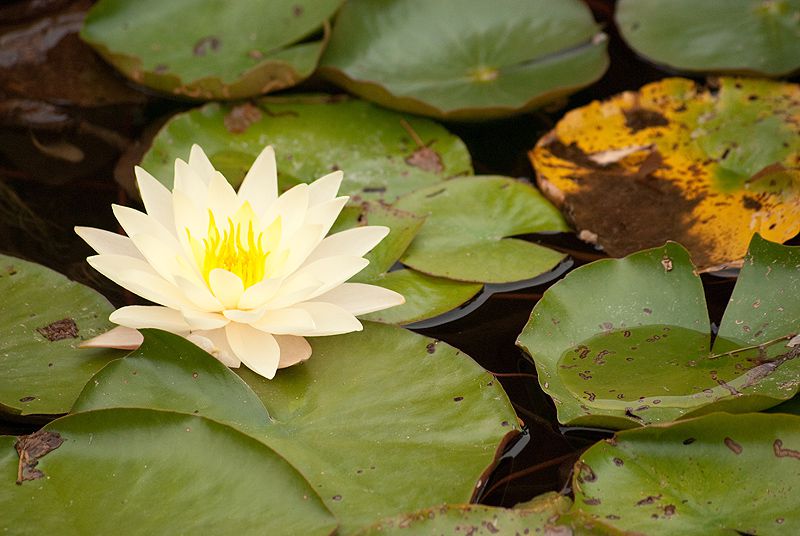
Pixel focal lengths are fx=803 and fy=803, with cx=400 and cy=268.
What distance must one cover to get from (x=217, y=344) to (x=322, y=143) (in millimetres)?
913

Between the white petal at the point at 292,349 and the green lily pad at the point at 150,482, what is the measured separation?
0.23 meters

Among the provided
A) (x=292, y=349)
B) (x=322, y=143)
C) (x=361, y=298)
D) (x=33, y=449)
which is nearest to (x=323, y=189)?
(x=361, y=298)

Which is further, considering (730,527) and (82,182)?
(82,182)

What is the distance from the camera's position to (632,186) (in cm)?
218

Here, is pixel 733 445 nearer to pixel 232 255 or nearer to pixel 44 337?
pixel 232 255

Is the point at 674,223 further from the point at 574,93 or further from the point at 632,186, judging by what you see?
the point at 574,93

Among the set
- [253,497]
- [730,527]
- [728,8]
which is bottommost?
[730,527]

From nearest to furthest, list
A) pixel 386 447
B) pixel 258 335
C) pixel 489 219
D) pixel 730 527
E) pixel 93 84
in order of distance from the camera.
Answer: pixel 730 527
pixel 386 447
pixel 258 335
pixel 489 219
pixel 93 84

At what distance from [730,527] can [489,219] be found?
0.97 m

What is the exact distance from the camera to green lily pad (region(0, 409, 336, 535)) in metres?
1.27

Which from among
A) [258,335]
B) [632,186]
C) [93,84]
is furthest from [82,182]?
[632,186]

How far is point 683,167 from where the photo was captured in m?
2.20

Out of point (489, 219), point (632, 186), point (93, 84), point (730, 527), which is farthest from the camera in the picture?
point (93, 84)

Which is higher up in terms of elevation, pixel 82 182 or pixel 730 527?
pixel 82 182
